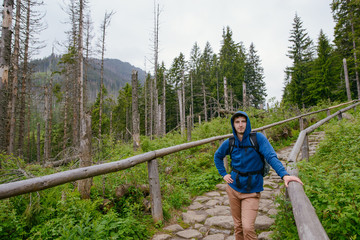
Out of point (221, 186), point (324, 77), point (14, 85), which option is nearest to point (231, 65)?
point (324, 77)

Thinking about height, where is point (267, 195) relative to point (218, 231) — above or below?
above

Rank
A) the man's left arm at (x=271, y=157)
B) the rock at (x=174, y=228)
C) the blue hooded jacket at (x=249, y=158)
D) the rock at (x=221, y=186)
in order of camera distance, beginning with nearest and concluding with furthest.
Answer: the man's left arm at (x=271, y=157)
the blue hooded jacket at (x=249, y=158)
the rock at (x=174, y=228)
the rock at (x=221, y=186)

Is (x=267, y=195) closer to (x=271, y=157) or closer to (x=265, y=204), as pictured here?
(x=265, y=204)

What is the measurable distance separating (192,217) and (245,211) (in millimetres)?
1741

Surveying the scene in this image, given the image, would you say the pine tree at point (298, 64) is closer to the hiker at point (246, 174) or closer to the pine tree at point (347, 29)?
the pine tree at point (347, 29)

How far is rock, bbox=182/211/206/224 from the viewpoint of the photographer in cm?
381

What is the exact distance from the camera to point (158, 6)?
22062 millimetres

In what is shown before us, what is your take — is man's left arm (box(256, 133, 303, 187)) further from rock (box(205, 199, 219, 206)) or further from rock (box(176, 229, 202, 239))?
rock (box(205, 199, 219, 206))

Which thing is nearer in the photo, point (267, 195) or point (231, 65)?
point (267, 195)

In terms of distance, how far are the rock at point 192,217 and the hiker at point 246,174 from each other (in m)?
1.32

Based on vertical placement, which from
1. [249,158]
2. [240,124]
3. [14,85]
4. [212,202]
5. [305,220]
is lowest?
[212,202]

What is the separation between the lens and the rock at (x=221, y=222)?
3449mm

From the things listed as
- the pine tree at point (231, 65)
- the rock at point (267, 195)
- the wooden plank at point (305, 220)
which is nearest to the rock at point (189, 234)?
the rock at point (267, 195)

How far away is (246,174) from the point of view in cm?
257
